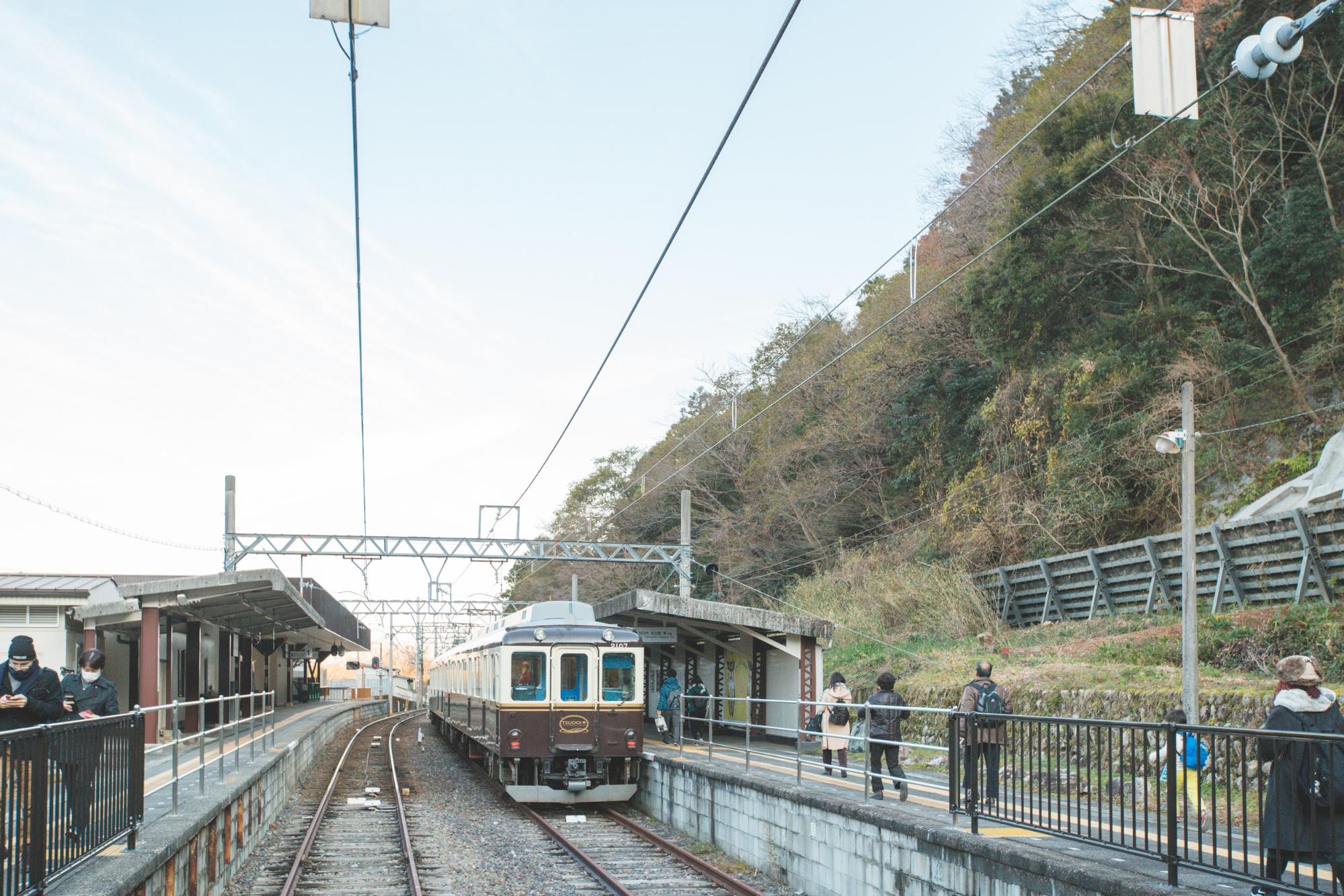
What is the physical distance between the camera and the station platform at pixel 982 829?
6723 mm

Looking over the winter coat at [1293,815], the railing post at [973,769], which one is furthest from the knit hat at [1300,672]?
the railing post at [973,769]

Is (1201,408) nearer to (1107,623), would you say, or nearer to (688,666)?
(1107,623)

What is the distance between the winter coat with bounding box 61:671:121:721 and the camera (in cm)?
886

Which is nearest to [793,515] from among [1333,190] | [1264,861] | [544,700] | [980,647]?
[980,647]

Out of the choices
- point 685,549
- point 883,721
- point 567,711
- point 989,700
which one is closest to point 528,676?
point 567,711

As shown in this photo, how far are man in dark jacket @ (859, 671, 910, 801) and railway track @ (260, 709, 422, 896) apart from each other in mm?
4288

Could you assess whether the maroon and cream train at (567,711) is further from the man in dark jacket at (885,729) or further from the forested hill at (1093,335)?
the forested hill at (1093,335)

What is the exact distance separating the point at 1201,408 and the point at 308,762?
1941 centimetres

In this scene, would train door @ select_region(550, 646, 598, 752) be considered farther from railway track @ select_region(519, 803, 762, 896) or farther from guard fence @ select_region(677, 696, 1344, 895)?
guard fence @ select_region(677, 696, 1344, 895)

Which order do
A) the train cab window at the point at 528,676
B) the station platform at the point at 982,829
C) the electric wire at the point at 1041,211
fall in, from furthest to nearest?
the train cab window at the point at 528,676, the electric wire at the point at 1041,211, the station platform at the point at 982,829

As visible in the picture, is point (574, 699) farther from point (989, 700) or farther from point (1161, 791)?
point (1161, 791)

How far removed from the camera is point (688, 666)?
87.1 feet

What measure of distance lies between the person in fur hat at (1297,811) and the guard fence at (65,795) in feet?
19.1

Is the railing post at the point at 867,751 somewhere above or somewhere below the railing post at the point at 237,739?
above
